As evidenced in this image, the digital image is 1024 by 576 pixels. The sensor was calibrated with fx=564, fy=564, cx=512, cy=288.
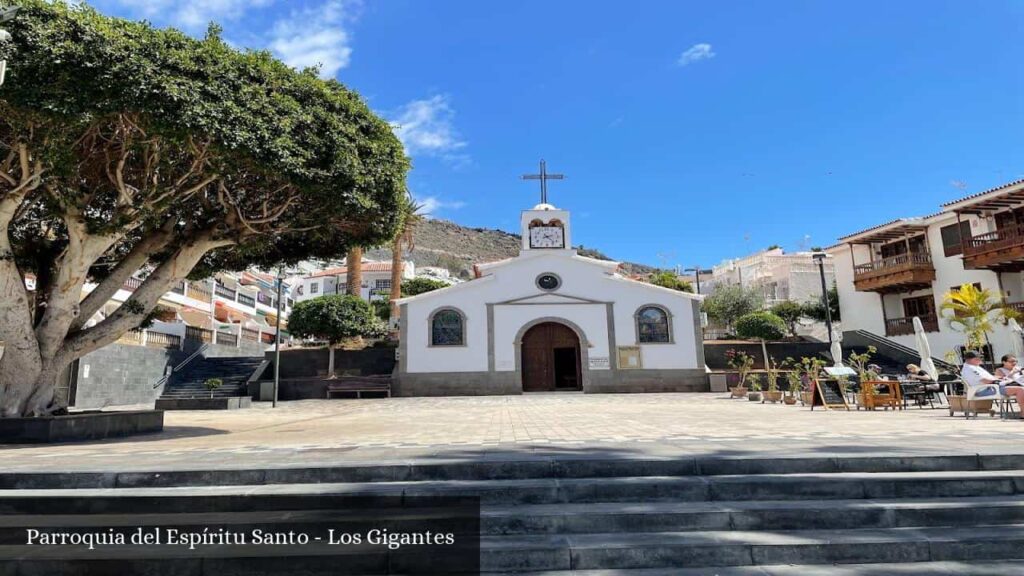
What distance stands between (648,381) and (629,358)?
1349 millimetres

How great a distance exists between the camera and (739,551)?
3764 mm

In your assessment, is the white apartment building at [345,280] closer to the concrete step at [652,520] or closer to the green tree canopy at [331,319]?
the green tree canopy at [331,319]

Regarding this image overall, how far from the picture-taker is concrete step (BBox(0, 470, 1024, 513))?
452 centimetres

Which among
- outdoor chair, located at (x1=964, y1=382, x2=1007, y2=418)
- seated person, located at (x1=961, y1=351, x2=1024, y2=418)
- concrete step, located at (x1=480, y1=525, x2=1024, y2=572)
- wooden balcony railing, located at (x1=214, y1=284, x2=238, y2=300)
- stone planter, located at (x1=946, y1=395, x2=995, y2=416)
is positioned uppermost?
wooden balcony railing, located at (x1=214, y1=284, x2=238, y2=300)

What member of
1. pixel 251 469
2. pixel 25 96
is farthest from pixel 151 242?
pixel 251 469

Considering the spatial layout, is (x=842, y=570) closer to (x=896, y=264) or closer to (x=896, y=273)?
(x=896, y=273)

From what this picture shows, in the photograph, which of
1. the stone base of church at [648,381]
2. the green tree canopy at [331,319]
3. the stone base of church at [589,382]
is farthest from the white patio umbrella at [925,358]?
the green tree canopy at [331,319]

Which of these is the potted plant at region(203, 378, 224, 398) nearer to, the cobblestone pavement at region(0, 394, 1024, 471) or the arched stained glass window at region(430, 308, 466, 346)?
the arched stained glass window at region(430, 308, 466, 346)

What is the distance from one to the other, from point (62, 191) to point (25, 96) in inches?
78.5

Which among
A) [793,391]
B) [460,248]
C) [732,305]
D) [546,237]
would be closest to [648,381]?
[546,237]

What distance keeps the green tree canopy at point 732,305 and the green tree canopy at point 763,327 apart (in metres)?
12.1

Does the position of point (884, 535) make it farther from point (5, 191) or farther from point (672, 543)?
point (5, 191)

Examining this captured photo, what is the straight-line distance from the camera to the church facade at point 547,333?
85.3 ft

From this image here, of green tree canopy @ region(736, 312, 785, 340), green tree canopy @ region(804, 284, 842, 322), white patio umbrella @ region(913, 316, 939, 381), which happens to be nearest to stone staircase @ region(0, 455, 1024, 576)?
white patio umbrella @ region(913, 316, 939, 381)
